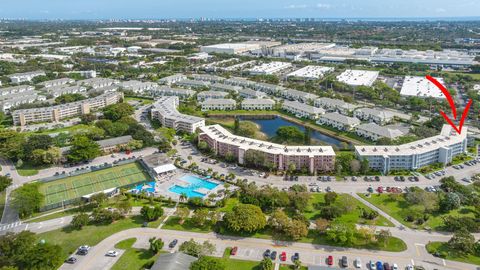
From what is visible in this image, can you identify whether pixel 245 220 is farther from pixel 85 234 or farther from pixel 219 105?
pixel 219 105

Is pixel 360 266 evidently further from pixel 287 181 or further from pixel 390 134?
pixel 390 134

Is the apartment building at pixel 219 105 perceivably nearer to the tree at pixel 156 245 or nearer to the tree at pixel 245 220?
the tree at pixel 245 220

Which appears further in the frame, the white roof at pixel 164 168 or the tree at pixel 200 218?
the white roof at pixel 164 168

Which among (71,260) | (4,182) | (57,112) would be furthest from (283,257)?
(57,112)

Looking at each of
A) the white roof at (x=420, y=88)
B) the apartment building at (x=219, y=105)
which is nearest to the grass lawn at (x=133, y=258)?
the apartment building at (x=219, y=105)

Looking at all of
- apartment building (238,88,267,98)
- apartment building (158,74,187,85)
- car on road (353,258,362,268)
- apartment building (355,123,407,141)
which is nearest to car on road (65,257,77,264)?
car on road (353,258,362,268)

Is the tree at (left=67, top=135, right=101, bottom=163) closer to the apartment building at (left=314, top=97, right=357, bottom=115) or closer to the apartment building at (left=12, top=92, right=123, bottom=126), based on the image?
the apartment building at (left=12, top=92, right=123, bottom=126)
